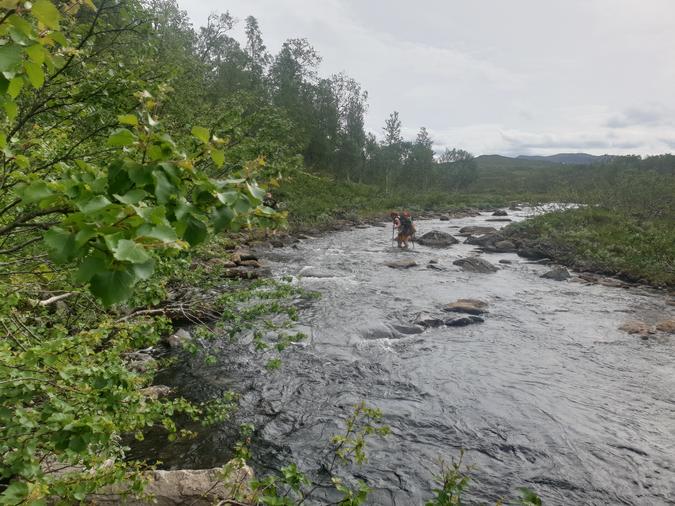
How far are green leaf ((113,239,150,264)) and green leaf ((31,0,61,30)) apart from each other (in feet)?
3.54

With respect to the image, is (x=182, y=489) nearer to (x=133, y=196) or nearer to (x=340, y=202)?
(x=133, y=196)

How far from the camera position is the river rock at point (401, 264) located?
22.6 metres

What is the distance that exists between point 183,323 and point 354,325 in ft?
17.9

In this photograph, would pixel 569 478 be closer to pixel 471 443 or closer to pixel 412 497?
pixel 471 443

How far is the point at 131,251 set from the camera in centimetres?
131

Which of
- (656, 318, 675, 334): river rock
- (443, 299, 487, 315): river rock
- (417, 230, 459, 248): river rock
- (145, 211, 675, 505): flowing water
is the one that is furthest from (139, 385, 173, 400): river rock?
(417, 230, 459, 248): river rock

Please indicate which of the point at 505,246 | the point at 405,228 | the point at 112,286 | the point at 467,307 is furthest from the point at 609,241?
the point at 112,286

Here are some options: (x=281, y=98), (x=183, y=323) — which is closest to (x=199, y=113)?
(x=183, y=323)

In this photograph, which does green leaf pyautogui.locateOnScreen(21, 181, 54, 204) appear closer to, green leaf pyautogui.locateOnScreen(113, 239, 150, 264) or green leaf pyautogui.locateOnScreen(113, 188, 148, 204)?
green leaf pyautogui.locateOnScreen(113, 188, 148, 204)

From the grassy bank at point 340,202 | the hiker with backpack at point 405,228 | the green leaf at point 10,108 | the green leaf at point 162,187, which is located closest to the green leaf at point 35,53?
the green leaf at point 10,108

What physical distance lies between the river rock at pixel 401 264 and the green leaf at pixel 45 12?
70.1 ft

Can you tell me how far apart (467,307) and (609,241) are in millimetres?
15137

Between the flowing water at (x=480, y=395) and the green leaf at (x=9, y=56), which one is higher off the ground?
the green leaf at (x=9, y=56)

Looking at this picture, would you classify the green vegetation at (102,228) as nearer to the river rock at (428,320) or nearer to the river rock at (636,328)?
the river rock at (428,320)
